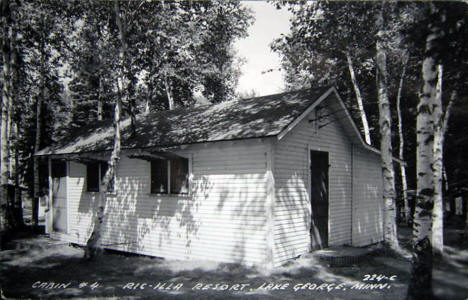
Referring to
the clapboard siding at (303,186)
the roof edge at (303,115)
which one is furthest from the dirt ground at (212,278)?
the roof edge at (303,115)

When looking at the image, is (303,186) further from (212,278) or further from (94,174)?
(94,174)

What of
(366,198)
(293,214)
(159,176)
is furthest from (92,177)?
(366,198)

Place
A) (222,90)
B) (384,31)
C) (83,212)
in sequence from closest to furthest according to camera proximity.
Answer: (384,31), (83,212), (222,90)

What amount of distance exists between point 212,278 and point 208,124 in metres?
4.79

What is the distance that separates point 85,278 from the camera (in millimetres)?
8516

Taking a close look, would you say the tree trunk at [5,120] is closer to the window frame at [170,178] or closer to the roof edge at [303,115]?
the window frame at [170,178]

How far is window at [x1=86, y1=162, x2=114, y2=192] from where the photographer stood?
13344mm

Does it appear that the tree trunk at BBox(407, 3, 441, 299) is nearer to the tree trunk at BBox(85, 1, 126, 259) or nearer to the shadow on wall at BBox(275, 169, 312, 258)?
the shadow on wall at BBox(275, 169, 312, 258)

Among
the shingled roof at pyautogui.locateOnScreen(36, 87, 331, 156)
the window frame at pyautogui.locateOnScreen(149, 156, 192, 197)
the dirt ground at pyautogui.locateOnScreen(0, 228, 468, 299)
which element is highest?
the shingled roof at pyautogui.locateOnScreen(36, 87, 331, 156)

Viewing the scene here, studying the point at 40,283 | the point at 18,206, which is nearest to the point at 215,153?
the point at 40,283

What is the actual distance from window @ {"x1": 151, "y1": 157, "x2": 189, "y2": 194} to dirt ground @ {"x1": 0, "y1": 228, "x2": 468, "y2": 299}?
211 centimetres

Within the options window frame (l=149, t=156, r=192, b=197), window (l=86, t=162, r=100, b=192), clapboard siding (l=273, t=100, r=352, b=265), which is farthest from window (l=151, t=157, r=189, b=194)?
window (l=86, t=162, r=100, b=192)

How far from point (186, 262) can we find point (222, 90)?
19.7 m

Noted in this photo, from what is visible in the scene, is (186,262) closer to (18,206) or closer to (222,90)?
(18,206)
